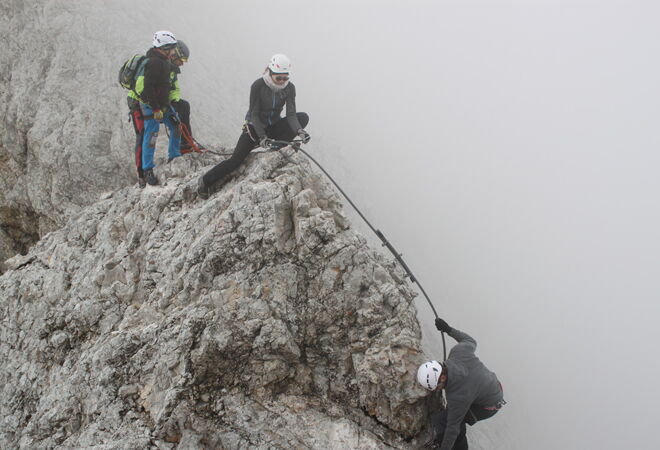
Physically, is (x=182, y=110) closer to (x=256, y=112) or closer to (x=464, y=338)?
(x=256, y=112)

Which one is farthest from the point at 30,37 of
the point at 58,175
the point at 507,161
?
the point at 507,161

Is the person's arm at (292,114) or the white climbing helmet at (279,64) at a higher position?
the white climbing helmet at (279,64)

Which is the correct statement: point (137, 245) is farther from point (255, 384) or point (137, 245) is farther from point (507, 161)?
point (507, 161)

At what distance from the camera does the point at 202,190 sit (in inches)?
371

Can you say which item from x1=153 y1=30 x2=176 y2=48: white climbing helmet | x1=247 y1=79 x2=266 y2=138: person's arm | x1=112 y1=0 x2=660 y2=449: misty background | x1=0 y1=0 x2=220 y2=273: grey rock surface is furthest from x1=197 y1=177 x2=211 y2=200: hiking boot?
x1=112 y1=0 x2=660 y2=449: misty background

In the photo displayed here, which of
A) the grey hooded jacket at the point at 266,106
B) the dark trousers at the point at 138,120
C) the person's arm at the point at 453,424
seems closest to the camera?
the person's arm at the point at 453,424

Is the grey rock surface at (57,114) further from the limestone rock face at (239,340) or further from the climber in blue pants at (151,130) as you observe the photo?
the limestone rock face at (239,340)

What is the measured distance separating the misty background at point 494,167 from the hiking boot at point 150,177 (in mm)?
4301

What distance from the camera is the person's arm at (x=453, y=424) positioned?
7.22 metres

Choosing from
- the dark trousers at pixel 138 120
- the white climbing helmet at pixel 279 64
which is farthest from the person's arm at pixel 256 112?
the dark trousers at pixel 138 120

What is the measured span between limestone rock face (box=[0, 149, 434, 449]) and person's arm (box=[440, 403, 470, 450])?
68cm

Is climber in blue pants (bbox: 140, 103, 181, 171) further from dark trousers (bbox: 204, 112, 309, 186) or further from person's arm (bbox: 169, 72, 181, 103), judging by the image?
dark trousers (bbox: 204, 112, 309, 186)

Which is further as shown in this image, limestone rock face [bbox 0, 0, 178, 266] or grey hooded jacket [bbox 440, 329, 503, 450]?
limestone rock face [bbox 0, 0, 178, 266]

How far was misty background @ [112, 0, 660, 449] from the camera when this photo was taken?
23.1 metres
